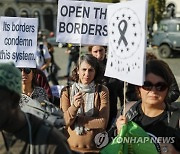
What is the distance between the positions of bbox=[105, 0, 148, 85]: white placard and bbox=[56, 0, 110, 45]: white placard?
144 centimetres

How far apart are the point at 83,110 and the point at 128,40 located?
1039mm

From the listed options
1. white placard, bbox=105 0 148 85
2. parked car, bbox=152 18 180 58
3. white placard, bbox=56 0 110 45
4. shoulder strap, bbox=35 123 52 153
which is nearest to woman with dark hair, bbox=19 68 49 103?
white placard, bbox=56 0 110 45

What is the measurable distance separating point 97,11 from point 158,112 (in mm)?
2059

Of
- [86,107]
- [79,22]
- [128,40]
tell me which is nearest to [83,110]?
[86,107]

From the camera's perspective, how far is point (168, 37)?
1905 cm

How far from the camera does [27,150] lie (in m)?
1.92

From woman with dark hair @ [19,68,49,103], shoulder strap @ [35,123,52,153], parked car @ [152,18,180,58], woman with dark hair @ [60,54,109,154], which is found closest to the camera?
shoulder strap @ [35,123,52,153]

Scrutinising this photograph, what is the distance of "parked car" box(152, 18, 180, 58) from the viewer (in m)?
18.9

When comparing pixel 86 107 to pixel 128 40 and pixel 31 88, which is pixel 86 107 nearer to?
pixel 31 88

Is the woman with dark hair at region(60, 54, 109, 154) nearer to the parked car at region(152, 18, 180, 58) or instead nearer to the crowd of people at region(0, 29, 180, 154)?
the crowd of people at region(0, 29, 180, 154)

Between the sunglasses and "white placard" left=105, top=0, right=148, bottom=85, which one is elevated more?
"white placard" left=105, top=0, right=148, bottom=85

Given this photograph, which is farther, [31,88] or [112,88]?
[112,88]

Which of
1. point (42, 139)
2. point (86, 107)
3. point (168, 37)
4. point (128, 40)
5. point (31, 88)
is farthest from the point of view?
point (168, 37)

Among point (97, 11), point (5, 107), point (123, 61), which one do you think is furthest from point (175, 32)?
point (5, 107)
